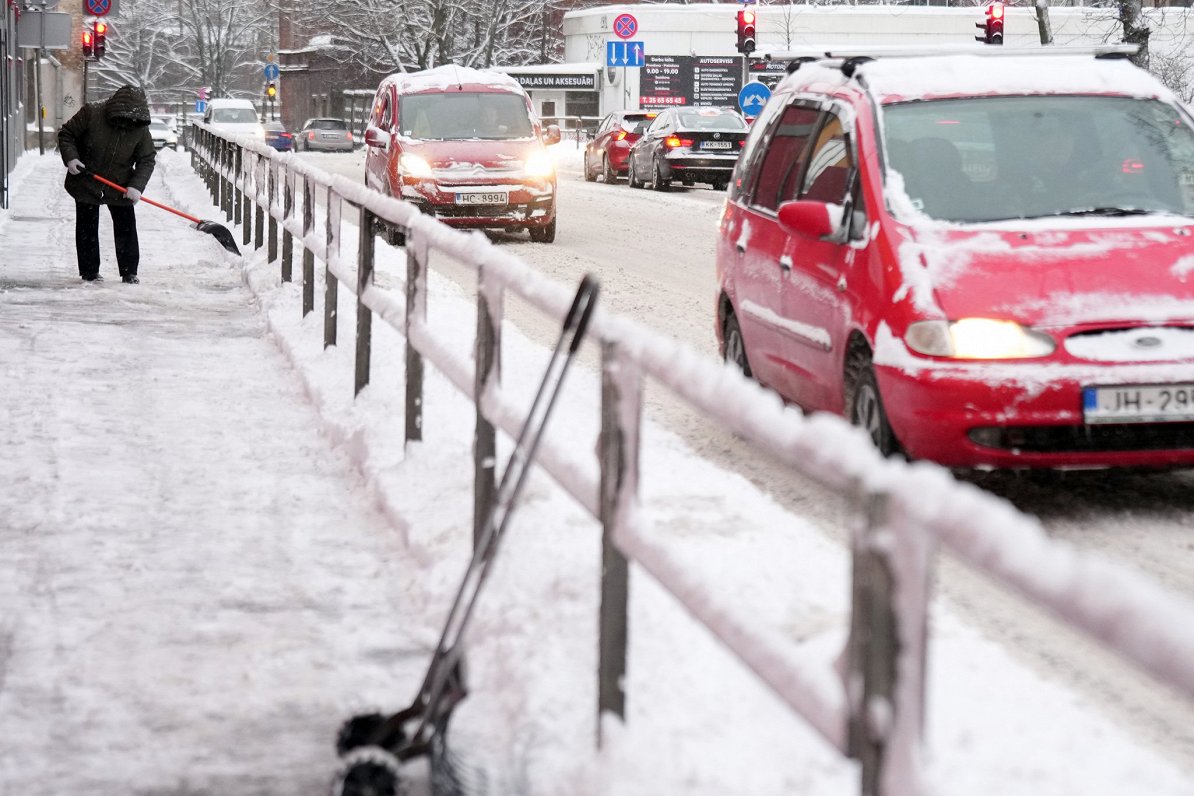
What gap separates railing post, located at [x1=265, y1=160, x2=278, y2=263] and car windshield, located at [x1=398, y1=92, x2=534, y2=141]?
5.57 m

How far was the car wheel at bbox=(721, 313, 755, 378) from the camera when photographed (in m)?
8.24

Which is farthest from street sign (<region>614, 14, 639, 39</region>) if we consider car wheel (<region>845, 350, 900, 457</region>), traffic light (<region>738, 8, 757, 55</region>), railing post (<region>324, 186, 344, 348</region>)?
car wheel (<region>845, 350, 900, 457</region>)

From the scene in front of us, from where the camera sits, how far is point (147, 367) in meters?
9.92

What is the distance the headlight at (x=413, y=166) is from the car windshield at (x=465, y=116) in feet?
1.86

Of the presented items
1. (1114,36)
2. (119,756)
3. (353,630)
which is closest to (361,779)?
(119,756)

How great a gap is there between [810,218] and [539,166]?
42.0 ft

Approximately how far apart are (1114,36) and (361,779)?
53.0 metres

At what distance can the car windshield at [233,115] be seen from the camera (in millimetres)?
55281

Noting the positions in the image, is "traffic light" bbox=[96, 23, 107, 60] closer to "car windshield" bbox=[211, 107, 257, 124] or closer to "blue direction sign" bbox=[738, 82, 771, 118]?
"blue direction sign" bbox=[738, 82, 771, 118]

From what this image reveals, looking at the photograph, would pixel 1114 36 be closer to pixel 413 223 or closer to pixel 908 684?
pixel 413 223

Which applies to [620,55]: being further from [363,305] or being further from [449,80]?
[363,305]

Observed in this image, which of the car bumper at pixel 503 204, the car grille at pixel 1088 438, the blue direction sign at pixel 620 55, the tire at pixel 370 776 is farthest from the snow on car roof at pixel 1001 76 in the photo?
the blue direction sign at pixel 620 55

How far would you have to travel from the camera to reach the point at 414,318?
6.57 meters

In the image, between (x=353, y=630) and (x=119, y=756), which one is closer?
(x=119, y=756)
